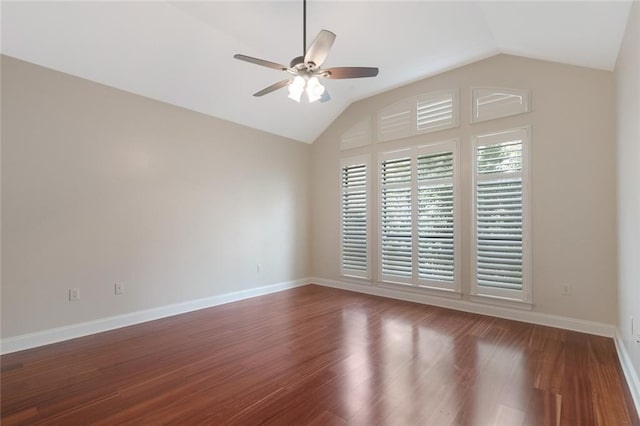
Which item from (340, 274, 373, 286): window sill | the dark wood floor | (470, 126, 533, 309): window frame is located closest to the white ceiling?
(470, 126, 533, 309): window frame

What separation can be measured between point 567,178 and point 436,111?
1846 millimetres

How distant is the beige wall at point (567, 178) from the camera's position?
3.16 meters

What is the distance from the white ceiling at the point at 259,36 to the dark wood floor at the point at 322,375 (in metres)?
2.87

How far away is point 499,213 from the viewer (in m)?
3.77

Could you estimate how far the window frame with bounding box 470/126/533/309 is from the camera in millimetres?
3580

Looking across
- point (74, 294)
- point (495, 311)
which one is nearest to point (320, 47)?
point (74, 294)

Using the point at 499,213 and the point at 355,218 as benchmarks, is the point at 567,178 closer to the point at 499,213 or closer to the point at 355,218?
the point at 499,213

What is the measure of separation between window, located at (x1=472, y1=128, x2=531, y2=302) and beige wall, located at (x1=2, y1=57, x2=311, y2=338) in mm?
3324

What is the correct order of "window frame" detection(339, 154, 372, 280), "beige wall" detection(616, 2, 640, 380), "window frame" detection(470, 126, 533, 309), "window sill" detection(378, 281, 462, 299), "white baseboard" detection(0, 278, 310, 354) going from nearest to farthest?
"beige wall" detection(616, 2, 640, 380) < "white baseboard" detection(0, 278, 310, 354) < "window frame" detection(470, 126, 533, 309) < "window sill" detection(378, 281, 462, 299) < "window frame" detection(339, 154, 372, 280)

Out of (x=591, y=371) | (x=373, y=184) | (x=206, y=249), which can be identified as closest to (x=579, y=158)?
(x=591, y=371)

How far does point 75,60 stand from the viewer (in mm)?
3061

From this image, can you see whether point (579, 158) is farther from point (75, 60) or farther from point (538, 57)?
point (75, 60)

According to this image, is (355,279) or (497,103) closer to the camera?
(497,103)

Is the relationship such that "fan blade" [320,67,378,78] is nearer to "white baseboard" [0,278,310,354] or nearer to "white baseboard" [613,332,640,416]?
"white baseboard" [613,332,640,416]
